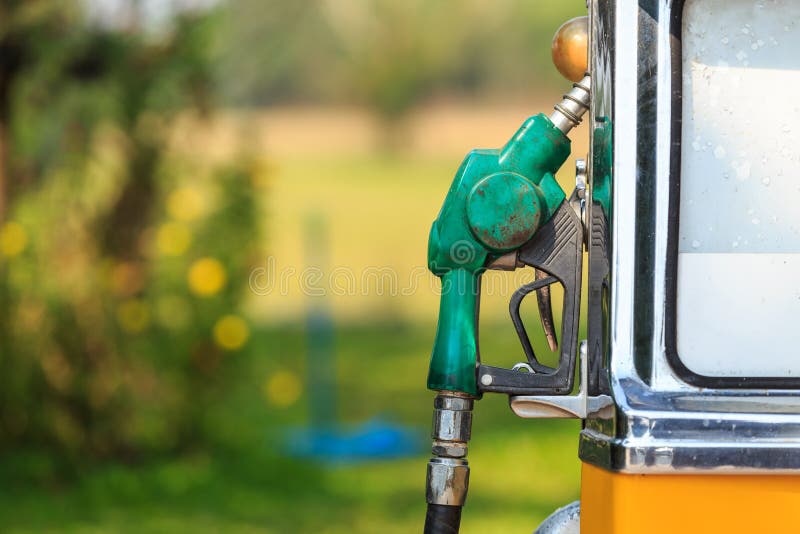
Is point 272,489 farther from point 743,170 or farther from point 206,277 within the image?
point 743,170

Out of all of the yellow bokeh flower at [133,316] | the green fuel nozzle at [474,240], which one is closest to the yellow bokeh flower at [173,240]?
the yellow bokeh flower at [133,316]

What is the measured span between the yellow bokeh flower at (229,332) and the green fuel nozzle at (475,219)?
3.97 metres

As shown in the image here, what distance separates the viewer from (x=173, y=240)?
18.6ft

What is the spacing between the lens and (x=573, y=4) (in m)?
26.5

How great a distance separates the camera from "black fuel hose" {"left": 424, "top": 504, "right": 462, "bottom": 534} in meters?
1.93

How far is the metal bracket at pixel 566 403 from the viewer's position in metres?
Result: 1.77

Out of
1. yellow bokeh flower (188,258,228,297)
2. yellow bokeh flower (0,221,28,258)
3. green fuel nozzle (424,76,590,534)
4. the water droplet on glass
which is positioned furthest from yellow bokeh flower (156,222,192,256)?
the water droplet on glass

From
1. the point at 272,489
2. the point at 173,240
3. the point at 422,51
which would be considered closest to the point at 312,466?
the point at 272,489

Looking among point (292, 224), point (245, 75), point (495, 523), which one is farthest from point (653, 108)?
point (292, 224)

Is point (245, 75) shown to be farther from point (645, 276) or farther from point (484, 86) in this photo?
point (484, 86)

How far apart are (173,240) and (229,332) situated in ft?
1.76

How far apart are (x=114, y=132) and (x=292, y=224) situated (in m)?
14.0

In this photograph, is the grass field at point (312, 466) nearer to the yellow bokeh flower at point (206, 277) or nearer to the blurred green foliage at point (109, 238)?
the blurred green foliage at point (109, 238)

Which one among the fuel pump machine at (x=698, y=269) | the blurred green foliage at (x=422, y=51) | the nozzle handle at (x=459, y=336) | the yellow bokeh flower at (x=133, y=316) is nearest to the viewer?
the fuel pump machine at (x=698, y=269)
